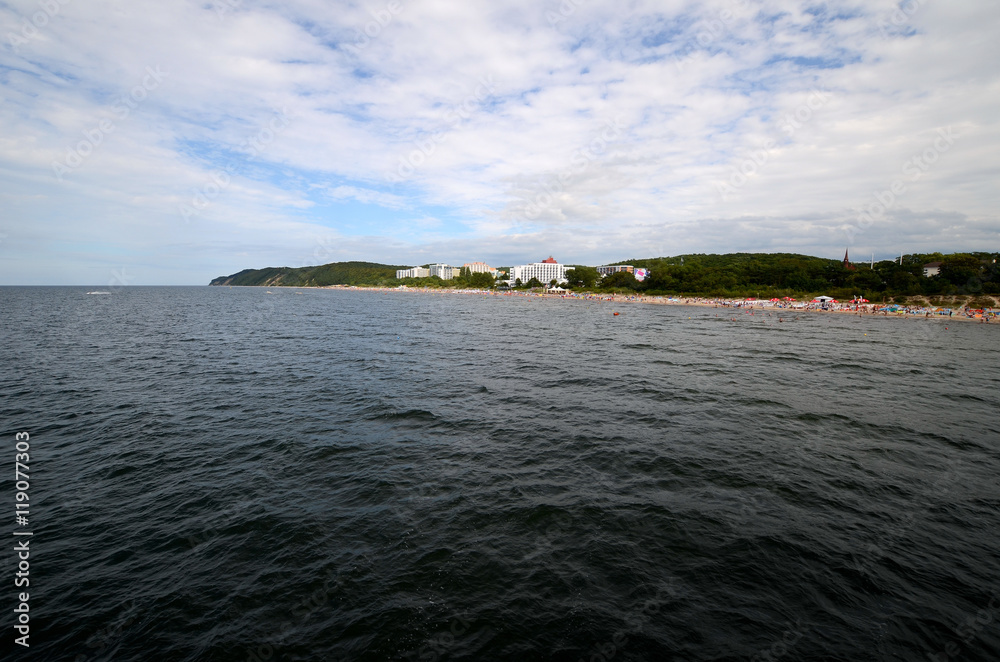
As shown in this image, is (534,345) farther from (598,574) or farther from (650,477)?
(598,574)

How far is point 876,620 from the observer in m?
8.49

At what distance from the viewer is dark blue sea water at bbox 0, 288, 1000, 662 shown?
321 inches

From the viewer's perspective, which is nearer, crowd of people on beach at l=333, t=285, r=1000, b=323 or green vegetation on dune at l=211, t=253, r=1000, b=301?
crowd of people on beach at l=333, t=285, r=1000, b=323

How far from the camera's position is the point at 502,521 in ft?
38.2

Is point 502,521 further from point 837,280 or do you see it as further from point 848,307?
point 837,280

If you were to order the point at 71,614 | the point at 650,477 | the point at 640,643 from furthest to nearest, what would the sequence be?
the point at 650,477 < the point at 71,614 < the point at 640,643

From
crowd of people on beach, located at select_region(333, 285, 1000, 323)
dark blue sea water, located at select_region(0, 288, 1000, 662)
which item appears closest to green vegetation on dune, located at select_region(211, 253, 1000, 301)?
crowd of people on beach, located at select_region(333, 285, 1000, 323)

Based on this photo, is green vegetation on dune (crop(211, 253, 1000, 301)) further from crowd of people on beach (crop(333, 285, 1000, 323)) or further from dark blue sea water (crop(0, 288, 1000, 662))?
dark blue sea water (crop(0, 288, 1000, 662))

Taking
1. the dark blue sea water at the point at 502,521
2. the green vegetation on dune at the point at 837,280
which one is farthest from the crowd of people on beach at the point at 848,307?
the dark blue sea water at the point at 502,521

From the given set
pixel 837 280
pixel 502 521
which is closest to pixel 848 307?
pixel 837 280

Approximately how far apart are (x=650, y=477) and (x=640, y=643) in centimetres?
695

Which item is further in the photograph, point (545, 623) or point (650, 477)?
point (650, 477)

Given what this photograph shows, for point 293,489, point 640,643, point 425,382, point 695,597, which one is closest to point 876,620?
point 695,597

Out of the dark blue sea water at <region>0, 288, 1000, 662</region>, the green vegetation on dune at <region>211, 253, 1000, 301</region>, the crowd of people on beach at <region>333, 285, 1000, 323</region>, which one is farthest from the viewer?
the green vegetation on dune at <region>211, 253, 1000, 301</region>
